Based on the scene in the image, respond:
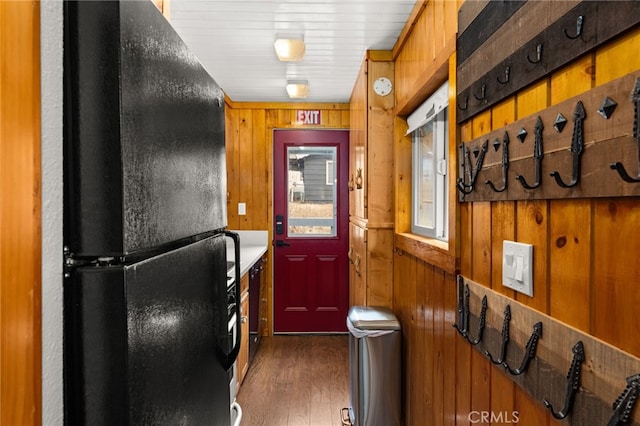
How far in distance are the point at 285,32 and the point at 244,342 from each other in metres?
2.09

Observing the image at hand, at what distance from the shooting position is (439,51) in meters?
1.69

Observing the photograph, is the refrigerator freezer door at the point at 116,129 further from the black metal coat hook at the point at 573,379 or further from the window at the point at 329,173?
the window at the point at 329,173

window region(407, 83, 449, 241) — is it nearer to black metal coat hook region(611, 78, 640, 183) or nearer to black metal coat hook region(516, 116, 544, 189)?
black metal coat hook region(516, 116, 544, 189)

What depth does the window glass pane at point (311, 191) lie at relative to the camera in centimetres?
423

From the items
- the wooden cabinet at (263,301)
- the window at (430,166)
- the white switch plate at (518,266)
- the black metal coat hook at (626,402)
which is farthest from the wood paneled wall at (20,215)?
the wooden cabinet at (263,301)

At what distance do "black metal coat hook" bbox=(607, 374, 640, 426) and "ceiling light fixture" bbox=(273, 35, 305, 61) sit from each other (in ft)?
7.29

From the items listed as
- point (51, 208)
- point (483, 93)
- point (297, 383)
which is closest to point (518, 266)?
point (483, 93)

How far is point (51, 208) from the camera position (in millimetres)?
572

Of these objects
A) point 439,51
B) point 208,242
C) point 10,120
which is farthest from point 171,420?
point 439,51

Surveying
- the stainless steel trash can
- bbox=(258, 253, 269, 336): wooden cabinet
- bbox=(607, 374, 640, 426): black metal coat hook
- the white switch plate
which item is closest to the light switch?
the white switch plate

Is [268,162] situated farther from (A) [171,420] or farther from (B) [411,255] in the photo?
(A) [171,420]

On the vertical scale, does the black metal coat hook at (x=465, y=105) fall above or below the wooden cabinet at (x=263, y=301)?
above

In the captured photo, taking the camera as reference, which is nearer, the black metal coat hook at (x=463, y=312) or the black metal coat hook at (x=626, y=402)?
the black metal coat hook at (x=626, y=402)

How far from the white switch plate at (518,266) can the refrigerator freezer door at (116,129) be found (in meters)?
0.84
